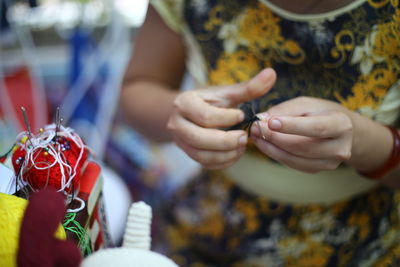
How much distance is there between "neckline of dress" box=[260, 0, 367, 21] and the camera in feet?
1.61

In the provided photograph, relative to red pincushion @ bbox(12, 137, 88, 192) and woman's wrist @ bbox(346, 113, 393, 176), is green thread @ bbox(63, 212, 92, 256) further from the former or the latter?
woman's wrist @ bbox(346, 113, 393, 176)

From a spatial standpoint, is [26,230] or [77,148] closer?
[26,230]

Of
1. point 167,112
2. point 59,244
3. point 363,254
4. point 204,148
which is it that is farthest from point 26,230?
point 363,254

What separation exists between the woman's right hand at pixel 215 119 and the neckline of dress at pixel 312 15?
0.11 meters

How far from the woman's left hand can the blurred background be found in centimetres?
74

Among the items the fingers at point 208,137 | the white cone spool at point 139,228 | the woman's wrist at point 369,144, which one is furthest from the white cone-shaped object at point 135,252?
the woman's wrist at point 369,144

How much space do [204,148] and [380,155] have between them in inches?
9.3

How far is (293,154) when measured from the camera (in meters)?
0.45

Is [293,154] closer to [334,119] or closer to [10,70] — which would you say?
[334,119]

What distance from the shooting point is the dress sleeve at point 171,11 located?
63cm

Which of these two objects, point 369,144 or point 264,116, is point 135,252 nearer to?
point 264,116

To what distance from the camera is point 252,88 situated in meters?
0.46

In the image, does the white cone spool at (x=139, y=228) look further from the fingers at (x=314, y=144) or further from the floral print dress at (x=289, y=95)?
the floral print dress at (x=289, y=95)

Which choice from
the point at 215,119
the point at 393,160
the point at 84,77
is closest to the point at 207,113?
the point at 215,119
